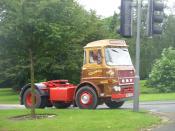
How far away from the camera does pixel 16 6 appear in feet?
58.8

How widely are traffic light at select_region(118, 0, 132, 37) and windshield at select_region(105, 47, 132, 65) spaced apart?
3.16 meters

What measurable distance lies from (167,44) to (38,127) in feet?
201

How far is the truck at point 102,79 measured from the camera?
2142 cm

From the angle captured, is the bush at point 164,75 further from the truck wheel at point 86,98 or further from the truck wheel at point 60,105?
the truck wheel at point 86,98

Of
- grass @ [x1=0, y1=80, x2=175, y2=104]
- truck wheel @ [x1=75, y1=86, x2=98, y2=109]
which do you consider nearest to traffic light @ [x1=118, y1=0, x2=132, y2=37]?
truck wheel @ [x1=75, y1=86, x2=98, y2=109]

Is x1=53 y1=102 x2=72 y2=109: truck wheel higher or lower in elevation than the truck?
lower

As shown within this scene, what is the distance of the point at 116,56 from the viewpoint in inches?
872

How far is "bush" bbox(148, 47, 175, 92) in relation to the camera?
4594 cm

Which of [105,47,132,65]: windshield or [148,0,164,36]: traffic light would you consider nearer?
[148,0,164,36]: traffic light

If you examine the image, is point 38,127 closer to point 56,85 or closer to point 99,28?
point 56,85

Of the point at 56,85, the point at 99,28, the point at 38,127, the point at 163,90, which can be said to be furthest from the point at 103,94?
the point at 99,28

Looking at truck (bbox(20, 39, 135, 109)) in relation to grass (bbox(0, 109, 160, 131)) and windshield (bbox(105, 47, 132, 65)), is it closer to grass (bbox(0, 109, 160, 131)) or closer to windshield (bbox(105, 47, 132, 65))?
windshield (bbox(105, 47, 132, 65))

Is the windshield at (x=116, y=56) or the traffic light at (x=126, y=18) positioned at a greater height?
the traffic light at (x=126, y=18)

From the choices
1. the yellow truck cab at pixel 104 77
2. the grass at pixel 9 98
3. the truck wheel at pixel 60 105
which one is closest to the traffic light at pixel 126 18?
the yellow truck cab at pixel 104 77
